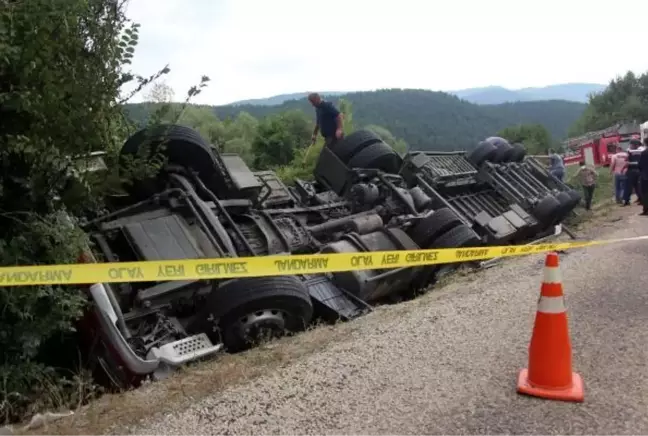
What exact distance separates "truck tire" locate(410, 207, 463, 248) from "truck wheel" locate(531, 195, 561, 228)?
2558 millimetres

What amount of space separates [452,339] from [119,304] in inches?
105

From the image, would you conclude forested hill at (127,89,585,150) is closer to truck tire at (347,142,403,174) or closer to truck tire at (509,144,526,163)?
truck tire at (509,144,526,163)

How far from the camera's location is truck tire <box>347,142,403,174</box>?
31.1ft

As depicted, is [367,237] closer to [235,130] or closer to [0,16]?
[0,16]

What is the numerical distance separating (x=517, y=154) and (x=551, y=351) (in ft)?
30.0

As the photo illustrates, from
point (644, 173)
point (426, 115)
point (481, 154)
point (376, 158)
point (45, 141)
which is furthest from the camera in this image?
point (426, 115)

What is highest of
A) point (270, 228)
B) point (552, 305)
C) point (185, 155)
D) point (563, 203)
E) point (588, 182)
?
point (185, 155)

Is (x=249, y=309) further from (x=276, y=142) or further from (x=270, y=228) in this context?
(x=276, y=142)

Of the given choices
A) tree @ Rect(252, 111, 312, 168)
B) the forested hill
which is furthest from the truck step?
the forested hill

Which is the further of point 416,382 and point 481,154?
point 481,154

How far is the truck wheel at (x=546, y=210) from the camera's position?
10.6 metres

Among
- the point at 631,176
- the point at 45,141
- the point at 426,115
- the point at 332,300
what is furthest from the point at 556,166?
the point at 426,115

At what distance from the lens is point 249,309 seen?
5.32 m

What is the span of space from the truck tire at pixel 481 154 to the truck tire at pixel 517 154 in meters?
0.63
